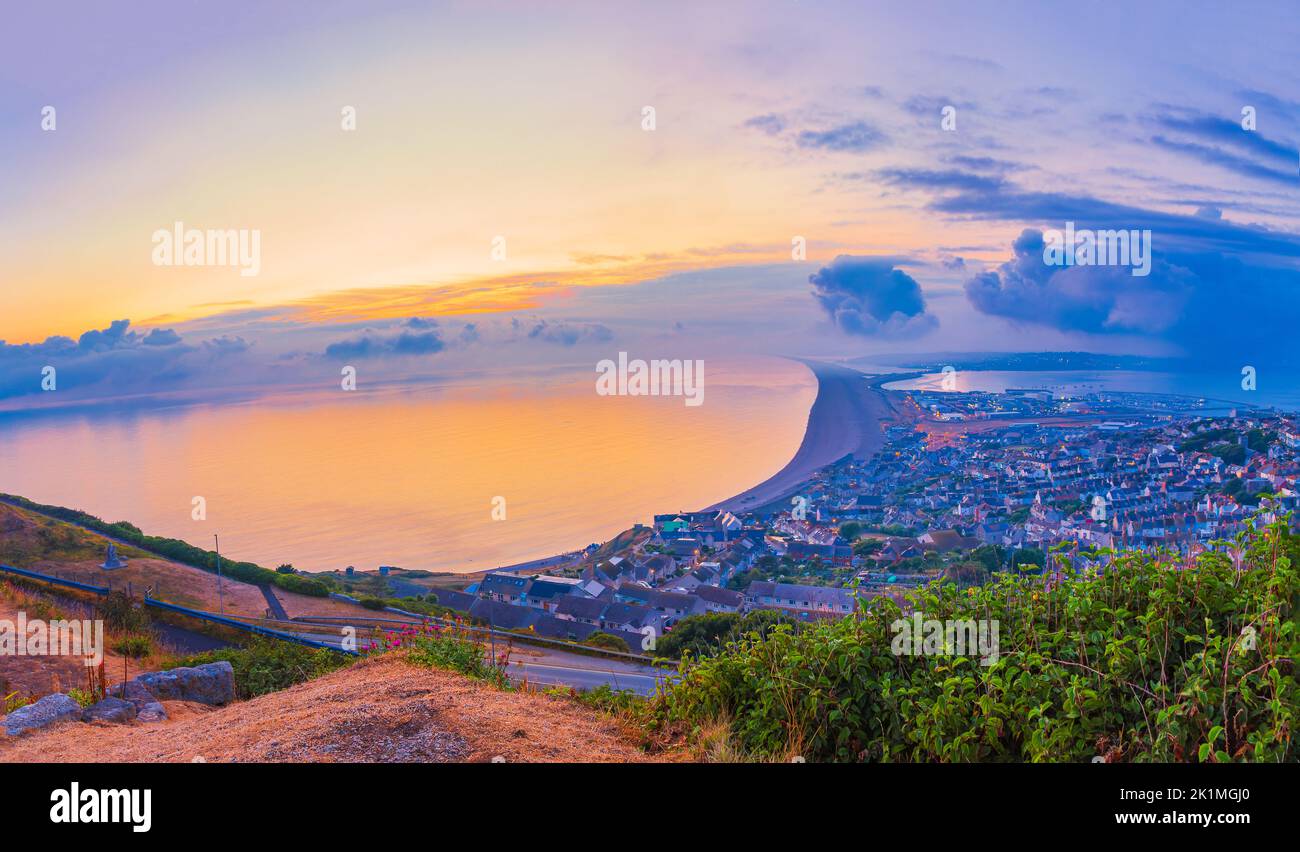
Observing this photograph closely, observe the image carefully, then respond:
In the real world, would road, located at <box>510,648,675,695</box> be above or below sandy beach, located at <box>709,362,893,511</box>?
below

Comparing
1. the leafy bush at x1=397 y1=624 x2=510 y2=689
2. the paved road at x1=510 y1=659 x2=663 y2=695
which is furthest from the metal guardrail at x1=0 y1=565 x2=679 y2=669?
the leafy bush at x1=397 y1=624 x2=510 y2=689

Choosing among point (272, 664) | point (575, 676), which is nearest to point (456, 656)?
point (272, 664)

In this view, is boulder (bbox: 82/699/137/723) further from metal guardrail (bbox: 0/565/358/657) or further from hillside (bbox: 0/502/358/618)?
hillside (bbox: 0/502/358/618)

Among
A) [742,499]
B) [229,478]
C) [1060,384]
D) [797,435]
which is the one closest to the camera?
[742,499]

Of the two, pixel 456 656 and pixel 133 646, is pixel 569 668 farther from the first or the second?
pixel 456 656
